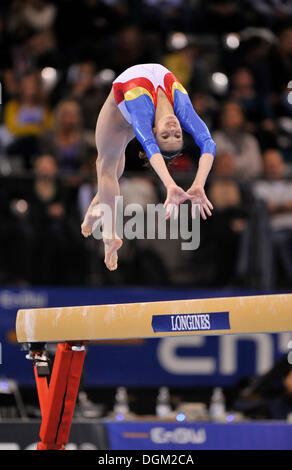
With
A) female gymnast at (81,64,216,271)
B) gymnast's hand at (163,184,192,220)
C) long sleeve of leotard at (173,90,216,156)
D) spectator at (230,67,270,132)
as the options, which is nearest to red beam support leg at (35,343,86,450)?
female gymnast at (81,64,216,271)

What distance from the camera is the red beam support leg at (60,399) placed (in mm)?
4965

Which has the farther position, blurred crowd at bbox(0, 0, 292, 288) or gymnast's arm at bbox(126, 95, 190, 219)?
blurred crowd at bbox(0, 0, 292, 288)

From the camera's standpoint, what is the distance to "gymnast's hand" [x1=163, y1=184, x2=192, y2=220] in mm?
4316

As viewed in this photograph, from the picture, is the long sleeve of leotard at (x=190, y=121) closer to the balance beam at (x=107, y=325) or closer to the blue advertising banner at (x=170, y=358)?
the balance beam at (x=107, y=325)

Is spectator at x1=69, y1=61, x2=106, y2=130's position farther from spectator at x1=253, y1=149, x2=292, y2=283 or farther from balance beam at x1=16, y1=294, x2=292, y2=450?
balance beam at x1=16, y1=294, x2=292, y2=450

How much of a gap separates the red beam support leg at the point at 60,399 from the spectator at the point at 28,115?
11.0 feet

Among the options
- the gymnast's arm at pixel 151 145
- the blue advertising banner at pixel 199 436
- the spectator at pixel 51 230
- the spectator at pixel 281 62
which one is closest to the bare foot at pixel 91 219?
the gymnast's arm at pixel 151 145

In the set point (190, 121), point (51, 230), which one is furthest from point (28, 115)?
point (190, 121)

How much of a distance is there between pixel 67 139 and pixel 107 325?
3260 mm

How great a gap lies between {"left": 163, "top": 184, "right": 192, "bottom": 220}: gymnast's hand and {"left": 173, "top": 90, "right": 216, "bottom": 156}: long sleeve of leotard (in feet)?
1.17

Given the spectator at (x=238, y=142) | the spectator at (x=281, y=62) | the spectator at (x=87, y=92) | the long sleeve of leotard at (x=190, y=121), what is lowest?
the long sleeve of leotard at (x=190, y=121)
